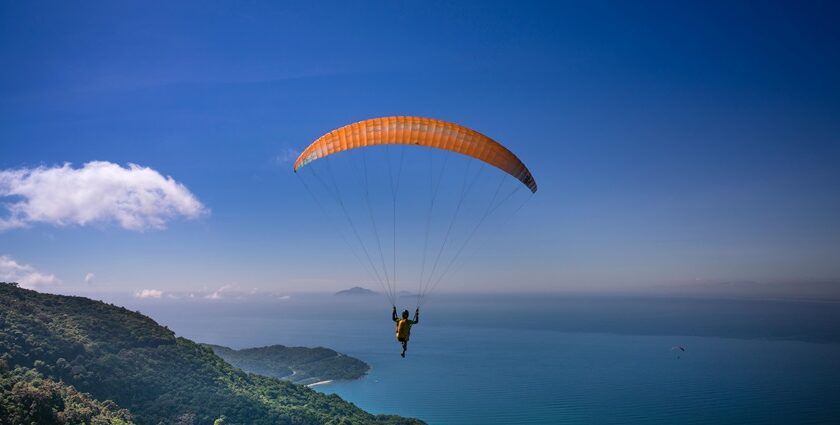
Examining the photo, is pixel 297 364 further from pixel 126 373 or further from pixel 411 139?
pixel 411 139

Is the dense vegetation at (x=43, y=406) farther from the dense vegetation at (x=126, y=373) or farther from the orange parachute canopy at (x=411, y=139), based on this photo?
the orange parachute canopy at (x=411, y=139)

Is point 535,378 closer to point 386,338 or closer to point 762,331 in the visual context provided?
point 386,338

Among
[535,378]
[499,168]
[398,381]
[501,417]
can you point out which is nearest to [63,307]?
[499,168]

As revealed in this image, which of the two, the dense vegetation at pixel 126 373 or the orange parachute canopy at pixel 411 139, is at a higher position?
the orange parachute canopy at pixel 411 139

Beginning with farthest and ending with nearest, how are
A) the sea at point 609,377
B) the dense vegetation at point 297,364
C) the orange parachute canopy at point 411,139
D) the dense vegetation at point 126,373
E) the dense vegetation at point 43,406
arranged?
the dense vegetation at point 297,364 → the sea at point 609,377 → the dense vegetation at point 126,373 → the dense vegetation at point 43,406 → the orange parachute canopy at point 411,139

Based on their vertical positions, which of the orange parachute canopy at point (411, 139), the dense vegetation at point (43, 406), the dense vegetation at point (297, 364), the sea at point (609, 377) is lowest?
the sea at point (609, 377)

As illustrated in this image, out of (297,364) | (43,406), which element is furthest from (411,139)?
(297,364)

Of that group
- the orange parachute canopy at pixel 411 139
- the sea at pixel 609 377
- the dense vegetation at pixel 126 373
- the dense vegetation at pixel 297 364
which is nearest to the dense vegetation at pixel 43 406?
the dense vegetation at pixel 126 373

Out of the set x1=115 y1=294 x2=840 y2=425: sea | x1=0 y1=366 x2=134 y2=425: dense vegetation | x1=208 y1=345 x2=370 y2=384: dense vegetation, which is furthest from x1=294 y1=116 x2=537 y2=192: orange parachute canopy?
x1=208 y1=345 x2=370 y2=384: dense vegetation
